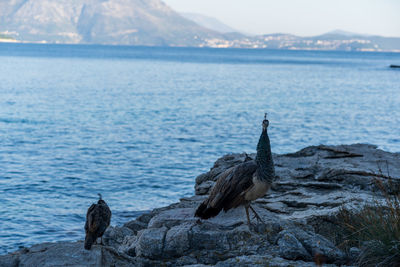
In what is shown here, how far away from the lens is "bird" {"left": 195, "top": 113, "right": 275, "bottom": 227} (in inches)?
298

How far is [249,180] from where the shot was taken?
7.62m

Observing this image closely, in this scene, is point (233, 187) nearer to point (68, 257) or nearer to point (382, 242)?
point (382, 242)

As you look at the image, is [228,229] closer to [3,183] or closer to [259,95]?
[3,183]

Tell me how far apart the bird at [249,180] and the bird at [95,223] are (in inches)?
73.0

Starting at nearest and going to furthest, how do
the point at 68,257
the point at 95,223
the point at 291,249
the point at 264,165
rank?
the point at 291,249 < the point at 68,257 < the point at 264,165 < the point at 95,223

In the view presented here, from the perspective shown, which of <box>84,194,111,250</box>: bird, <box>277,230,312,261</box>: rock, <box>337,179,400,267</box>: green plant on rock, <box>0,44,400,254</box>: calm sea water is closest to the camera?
<box>337,179,400,267</box>: green plant on rock

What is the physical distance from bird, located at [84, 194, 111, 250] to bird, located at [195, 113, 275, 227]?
1855 mm

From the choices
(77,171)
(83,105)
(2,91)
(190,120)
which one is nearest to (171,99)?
(83,105)

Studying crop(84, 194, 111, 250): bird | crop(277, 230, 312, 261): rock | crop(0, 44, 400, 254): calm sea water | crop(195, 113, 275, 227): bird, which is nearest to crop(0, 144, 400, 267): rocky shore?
crop(277, 230, 312, 261): rock

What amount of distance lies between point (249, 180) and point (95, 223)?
2.56 m

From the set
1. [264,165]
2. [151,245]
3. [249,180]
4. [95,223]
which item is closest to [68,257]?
[95,223]

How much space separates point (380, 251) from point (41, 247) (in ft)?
17.0

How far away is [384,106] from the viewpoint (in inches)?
1907

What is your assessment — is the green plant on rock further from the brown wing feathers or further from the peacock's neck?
the brown wing feathers
